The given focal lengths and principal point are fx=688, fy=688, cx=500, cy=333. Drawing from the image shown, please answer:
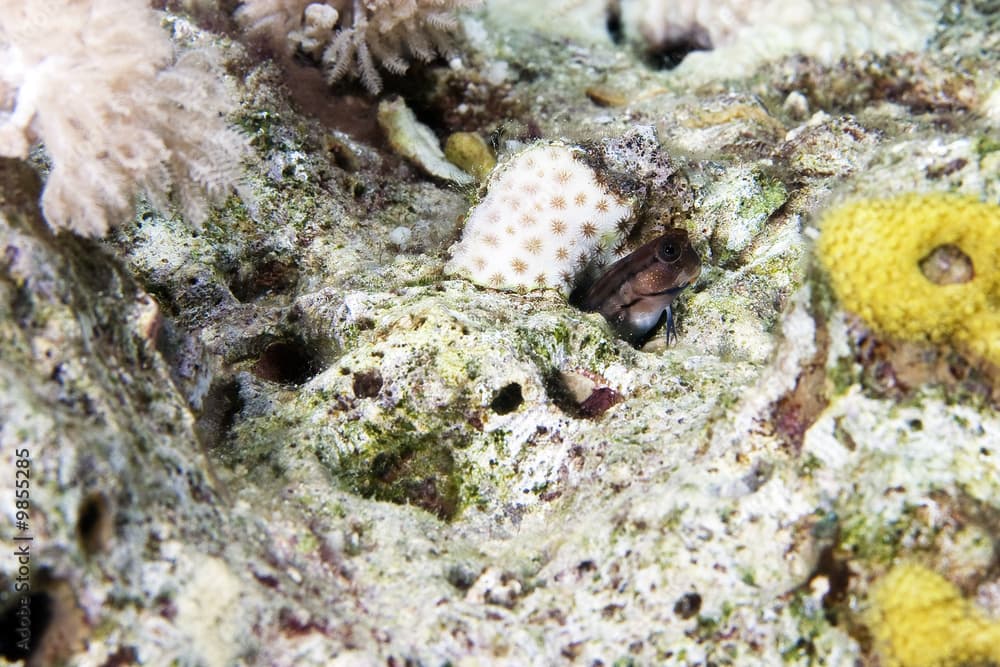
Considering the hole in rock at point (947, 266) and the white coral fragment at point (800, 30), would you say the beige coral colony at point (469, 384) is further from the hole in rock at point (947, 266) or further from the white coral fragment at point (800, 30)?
the white coral fragment at point (800, 30)

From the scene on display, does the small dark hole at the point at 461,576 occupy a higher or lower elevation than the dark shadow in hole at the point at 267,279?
lower

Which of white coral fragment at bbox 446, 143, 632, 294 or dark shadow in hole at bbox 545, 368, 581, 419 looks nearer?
dark shadow in hole at bbox 545, 368, 581, 419

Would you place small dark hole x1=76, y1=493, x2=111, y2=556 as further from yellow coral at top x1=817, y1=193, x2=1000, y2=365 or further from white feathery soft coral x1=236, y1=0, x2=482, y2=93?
white feathery soft coral x1=236, y1=0, x2=482, y2=93

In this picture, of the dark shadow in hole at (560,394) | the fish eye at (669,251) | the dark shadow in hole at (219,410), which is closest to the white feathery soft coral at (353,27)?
the fish eye at (669,251)

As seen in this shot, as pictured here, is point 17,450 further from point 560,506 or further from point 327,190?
point 327,190

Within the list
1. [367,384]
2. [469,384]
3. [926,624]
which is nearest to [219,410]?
[367,384]

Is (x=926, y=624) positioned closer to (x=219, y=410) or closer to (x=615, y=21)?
(x=219, y=410)

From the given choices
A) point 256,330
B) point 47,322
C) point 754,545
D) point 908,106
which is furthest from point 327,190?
point 908,106

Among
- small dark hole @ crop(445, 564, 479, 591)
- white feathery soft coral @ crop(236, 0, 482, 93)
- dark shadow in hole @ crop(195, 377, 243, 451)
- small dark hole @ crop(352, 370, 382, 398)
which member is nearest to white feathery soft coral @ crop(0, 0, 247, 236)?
dark shadow in hole @ crop(195, 377, 243, 451)
